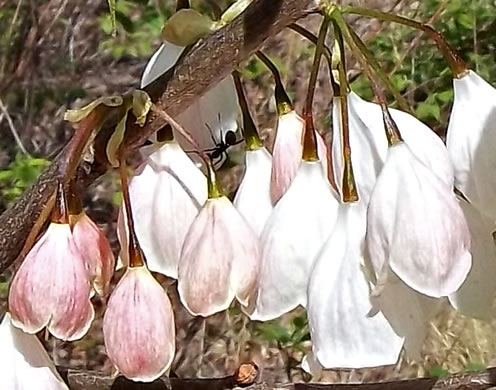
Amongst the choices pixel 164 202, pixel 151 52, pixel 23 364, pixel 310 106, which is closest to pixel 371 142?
pixel 310 106

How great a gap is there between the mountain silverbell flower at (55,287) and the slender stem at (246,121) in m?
0.22

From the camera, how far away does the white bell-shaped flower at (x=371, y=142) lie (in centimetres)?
87

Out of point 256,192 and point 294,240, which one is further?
point 256,192

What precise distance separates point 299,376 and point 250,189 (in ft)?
7.25

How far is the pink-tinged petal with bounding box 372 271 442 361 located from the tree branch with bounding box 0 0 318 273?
0.22 metres

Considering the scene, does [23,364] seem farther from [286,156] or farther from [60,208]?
[286,156]

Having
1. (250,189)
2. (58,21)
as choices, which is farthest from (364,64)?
(58,21)

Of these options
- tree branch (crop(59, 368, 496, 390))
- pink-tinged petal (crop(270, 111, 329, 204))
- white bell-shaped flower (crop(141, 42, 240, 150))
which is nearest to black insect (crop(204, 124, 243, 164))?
white bell-shaped flower (crop(141, 42, 240, 150))

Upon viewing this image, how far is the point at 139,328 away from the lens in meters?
0.81

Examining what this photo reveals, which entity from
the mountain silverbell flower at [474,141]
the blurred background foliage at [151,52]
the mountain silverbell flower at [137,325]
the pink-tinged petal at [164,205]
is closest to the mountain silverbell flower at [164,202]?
the pink-tinged petal at [164,205]

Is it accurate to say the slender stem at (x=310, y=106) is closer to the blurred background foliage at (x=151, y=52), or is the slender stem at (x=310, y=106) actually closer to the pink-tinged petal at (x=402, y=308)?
the pink-tinged petal at (x=402, y=308)

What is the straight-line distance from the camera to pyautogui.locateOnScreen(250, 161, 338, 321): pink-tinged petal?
0.85m

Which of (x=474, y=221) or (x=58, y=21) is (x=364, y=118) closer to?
(x=474, y=221)

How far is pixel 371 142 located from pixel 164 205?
18 cm
